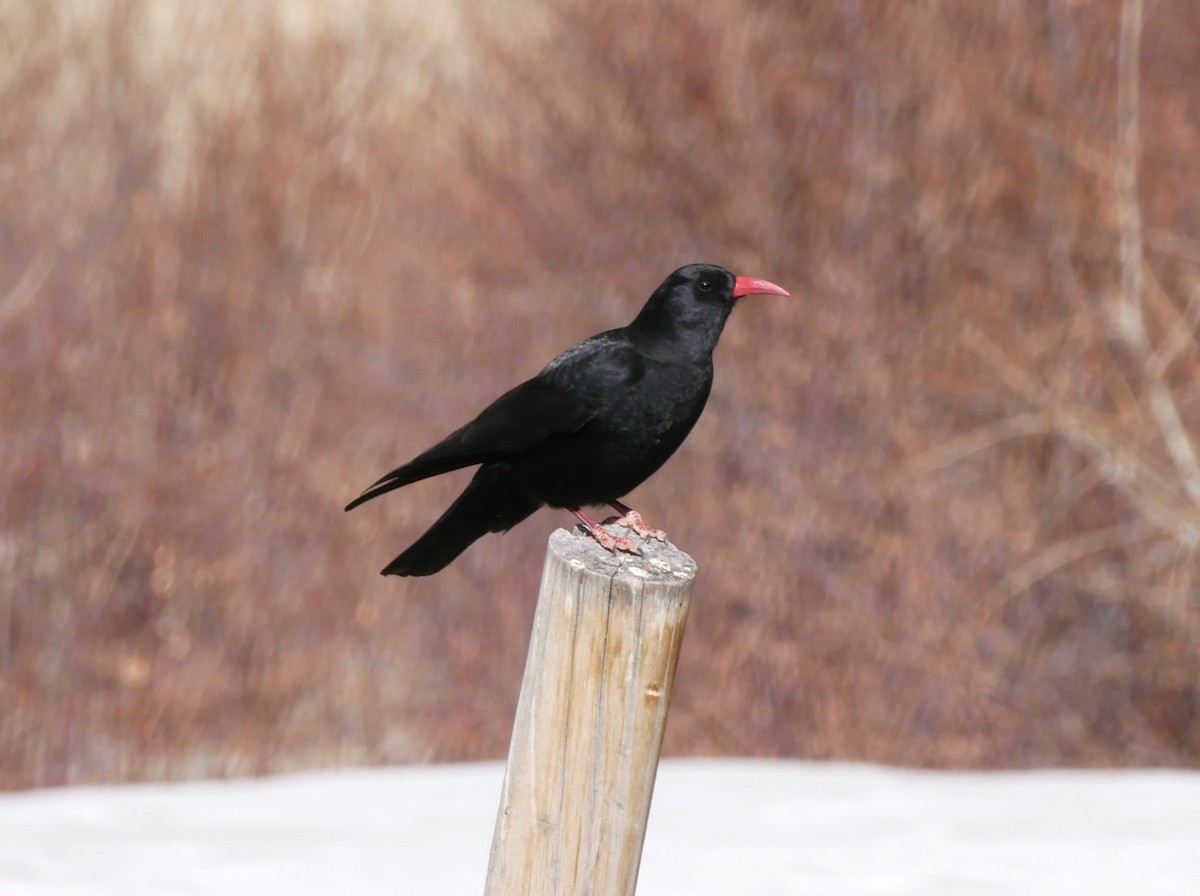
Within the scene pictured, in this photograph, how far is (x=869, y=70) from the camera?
33.0ft

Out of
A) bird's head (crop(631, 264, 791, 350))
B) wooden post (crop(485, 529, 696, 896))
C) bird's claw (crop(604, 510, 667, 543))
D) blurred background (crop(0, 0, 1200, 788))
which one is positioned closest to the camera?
wooden post (crop(485, 529, 696, 896))

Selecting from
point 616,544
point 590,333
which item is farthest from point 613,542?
point 590,333

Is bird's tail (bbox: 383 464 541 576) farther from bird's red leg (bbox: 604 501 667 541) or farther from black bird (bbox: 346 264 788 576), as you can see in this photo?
bird's red leg (bbox: 604 501 667 541)

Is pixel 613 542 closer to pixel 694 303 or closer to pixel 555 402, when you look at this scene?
pixel 555 402

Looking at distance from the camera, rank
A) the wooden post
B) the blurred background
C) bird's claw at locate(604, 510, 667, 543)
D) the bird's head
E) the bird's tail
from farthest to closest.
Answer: the blurred background
the bird's head
the bird's tail
bird's claw at locate(604, 510, 667, 543)
the wooden post

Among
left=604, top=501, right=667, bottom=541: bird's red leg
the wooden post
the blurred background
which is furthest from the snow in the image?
the blurred background

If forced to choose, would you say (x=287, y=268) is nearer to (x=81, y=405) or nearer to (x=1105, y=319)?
(x=81, y=405)

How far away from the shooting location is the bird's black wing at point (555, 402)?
3.84 m

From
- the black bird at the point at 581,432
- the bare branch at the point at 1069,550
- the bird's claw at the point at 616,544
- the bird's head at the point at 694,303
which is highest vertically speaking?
the bird's head at the point at 694,303

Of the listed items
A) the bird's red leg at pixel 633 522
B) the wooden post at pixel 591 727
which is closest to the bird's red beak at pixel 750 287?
the bird's red leg at pixel 633 522

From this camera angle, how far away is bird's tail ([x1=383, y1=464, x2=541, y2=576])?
382 centimetres

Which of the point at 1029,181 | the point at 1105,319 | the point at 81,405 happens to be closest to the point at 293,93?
the point at 81,405

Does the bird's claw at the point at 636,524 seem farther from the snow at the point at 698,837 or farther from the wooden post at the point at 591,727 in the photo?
the snow at the point at 698,837

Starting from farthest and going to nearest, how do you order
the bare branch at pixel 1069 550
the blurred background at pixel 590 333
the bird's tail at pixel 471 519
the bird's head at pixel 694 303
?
1. the blurred background at pixel 590 333
2. the bare branch at pixel 1069 550
3. the bird's head at pixel 694 303
4. the bird's tail at pixel 471 519
